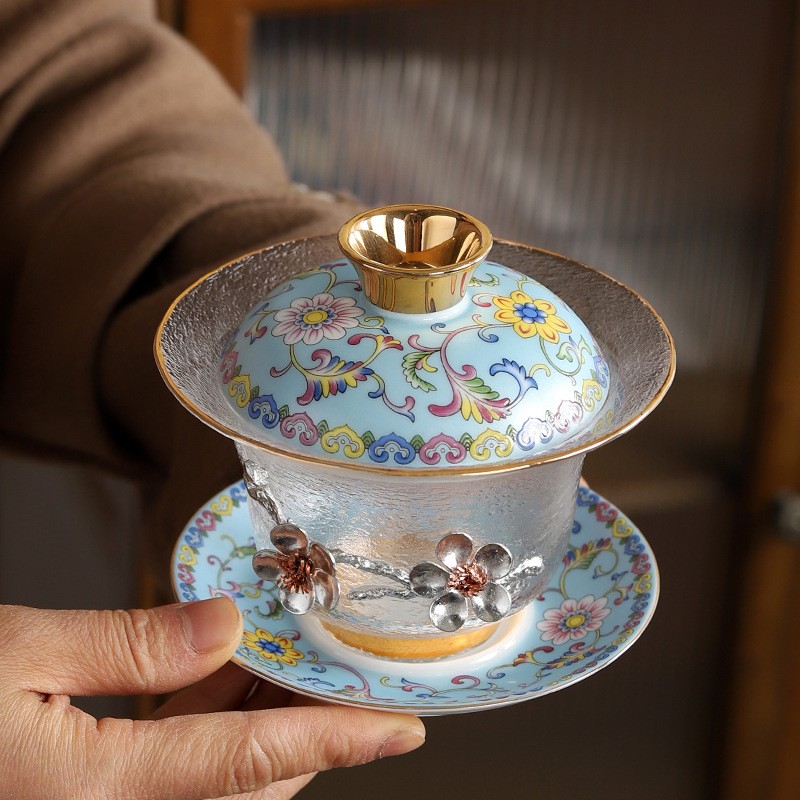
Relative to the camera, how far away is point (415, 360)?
565 mm

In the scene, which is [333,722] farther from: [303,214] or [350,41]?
[350,41]

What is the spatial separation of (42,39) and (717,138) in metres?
0.86

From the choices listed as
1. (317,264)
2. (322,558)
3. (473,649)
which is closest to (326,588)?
(322,558)

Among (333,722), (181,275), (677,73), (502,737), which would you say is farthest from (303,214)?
(502,737)

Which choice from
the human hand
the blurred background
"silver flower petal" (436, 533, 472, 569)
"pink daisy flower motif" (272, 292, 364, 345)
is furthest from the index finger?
the blurred background

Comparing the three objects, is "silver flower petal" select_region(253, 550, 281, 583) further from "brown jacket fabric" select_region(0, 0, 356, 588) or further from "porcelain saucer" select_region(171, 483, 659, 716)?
"brown jacket fabric" select_region(0, 0, 356, 588)

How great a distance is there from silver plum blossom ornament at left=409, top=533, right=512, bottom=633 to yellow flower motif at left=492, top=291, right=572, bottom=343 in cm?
13

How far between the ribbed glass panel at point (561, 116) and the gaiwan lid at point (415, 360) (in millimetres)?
742

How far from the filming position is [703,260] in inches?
56.2

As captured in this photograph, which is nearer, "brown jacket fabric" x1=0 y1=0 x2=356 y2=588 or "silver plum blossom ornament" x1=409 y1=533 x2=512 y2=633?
"silver plum blossom ornament" x1=409 y1=533 x2=512 y2=633

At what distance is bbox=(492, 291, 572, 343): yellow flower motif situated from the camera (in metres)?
0.59

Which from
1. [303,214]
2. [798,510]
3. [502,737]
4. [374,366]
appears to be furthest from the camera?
[502,737]

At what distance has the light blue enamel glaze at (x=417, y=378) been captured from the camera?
0.55 m

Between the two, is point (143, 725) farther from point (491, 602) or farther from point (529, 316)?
point (529, 316)
